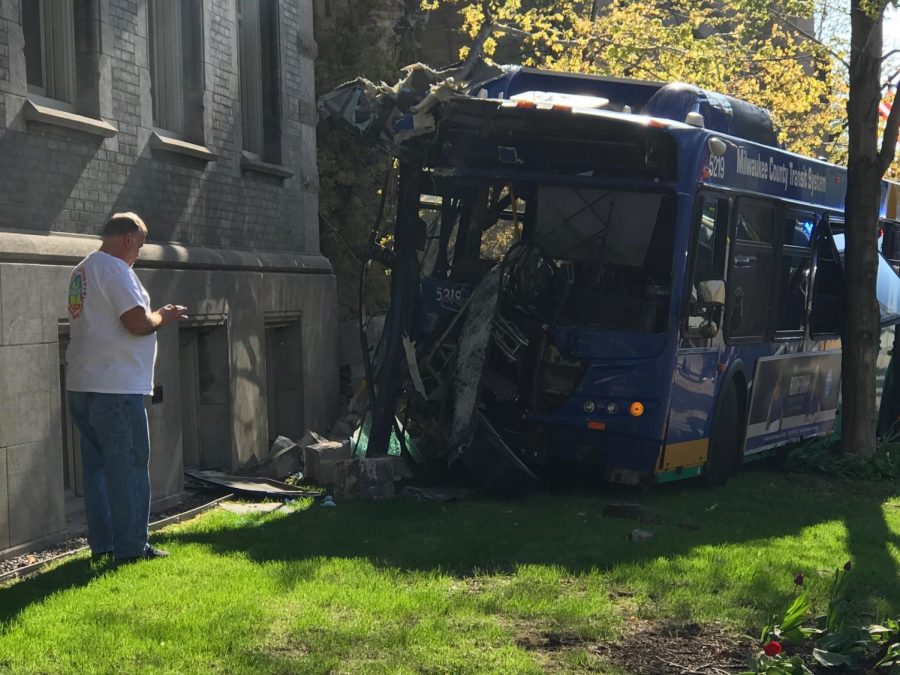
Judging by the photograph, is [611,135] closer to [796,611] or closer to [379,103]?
[379,103]

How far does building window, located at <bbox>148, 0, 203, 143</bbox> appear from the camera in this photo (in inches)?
466

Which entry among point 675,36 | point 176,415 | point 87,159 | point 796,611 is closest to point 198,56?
point 87,159

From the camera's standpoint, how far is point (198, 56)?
12359mm

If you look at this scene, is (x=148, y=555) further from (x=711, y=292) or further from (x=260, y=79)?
(x=260, y=79)

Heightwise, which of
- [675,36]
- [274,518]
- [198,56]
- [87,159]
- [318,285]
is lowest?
[274,518]

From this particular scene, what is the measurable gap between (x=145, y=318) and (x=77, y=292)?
411 mm

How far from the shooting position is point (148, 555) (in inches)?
305

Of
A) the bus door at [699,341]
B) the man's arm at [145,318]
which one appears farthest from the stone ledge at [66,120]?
the bus door at [699,341]

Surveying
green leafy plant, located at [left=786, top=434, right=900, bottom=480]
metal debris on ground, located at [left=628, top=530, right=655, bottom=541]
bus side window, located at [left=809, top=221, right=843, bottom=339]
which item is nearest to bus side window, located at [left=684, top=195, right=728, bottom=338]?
metal debris on ground, located at [left=628, top=530, right=655, bottom=541]

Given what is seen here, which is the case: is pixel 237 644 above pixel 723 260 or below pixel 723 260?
below

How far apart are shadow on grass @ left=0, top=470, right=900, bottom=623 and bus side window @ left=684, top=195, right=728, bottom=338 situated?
4.57 ft

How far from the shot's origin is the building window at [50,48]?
9.69 metres

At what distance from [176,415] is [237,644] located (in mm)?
5197

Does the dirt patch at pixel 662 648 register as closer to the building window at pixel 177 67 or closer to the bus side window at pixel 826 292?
the building window at pixel 177 67
